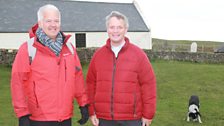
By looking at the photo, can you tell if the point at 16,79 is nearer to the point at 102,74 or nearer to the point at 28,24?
the point at 102,74

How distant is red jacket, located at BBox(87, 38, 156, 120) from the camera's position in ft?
14.5

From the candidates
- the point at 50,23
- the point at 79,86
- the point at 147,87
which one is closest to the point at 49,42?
the point at 50,23

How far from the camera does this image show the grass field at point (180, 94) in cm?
973

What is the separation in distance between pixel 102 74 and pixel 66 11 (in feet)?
101

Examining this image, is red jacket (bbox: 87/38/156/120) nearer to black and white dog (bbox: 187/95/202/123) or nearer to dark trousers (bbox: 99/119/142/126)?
dark trousers (bbox: 99/119/142/126)

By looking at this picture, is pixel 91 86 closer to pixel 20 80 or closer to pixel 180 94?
pixel 20 80

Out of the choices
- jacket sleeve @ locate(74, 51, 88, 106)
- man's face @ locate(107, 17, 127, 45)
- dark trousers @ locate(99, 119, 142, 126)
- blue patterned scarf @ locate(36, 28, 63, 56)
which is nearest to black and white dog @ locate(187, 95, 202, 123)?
dark trousers @ locate(99, 119, 142, 126)

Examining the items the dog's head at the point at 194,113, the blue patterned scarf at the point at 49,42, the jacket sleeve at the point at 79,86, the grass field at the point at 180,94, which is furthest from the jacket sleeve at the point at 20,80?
the dog's head at the point at 194,113

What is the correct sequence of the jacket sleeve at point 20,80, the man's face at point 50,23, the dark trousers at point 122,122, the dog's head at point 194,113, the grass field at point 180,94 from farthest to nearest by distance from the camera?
the grass field at point 180,94, the dog's head at point 194,113, the dark trousers at point 122,122, the man's face at point 50,23, the jacket sleeve at point 20,80

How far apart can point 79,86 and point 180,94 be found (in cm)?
994

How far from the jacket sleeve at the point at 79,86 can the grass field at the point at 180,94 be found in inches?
174

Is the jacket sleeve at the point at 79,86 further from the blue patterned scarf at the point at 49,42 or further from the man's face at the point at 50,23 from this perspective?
the man's face at the point at 50,23

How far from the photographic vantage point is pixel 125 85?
4410 millimetres

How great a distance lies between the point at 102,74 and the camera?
4.52m
